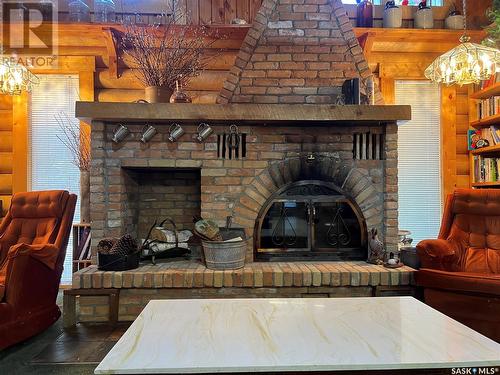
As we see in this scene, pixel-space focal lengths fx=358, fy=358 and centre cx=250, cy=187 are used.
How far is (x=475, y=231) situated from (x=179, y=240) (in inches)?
92.8

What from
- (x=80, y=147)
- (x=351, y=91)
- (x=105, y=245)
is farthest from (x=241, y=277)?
(x=80, y=147)

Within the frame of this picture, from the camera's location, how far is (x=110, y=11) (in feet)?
11.7

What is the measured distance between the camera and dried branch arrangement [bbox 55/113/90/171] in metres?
3.55

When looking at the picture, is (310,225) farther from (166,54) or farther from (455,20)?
(455,20)

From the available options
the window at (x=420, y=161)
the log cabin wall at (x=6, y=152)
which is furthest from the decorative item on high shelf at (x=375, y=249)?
the log cabin wall at (x=6, y=152)

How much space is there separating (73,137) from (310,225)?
2.59m

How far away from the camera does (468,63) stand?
2.85 metres

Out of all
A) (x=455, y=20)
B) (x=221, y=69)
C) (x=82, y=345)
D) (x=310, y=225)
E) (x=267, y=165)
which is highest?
(x=455, y=20)

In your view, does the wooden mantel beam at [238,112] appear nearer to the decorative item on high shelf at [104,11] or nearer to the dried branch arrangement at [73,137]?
the dried branch arrangement at [73,137]

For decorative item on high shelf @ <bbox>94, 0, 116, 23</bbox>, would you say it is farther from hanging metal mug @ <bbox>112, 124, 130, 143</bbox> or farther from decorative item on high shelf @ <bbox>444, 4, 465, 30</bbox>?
decorative item on high shelf @ <bbox>444, 4, 465, 30</bbox>

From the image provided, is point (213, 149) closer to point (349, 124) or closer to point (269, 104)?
point (269, 104)

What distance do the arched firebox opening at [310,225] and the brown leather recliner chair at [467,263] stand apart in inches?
24.0

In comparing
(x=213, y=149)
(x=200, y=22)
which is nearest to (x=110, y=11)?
(x=200, y=22)

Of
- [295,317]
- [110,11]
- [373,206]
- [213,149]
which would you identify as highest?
[110,11]
